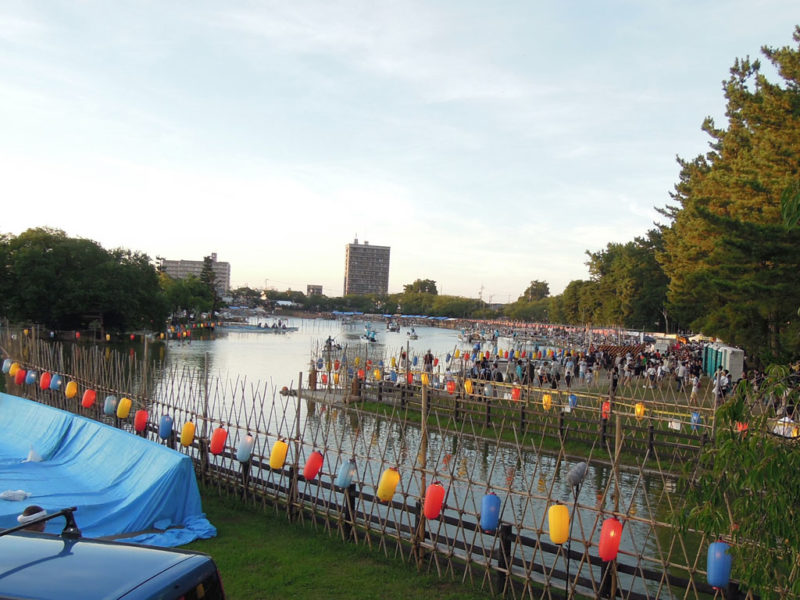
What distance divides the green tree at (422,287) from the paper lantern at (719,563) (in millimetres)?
133562

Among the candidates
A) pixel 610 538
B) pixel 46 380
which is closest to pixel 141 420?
pixel 46 380

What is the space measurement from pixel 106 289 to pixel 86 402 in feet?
90.1

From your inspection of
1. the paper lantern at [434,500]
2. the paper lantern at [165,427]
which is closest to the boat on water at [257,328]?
the paper lantern at [165,427]

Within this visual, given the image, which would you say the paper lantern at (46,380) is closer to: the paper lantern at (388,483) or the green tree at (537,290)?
the paper lantern at (388,483)

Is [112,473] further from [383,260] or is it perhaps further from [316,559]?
[383,260]

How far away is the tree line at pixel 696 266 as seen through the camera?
47.4ft

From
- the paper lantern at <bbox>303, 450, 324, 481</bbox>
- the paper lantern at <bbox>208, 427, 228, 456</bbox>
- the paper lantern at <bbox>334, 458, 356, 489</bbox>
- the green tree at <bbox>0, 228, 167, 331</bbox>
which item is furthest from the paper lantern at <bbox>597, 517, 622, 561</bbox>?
the green tree at <bbox>0, 228, 167, 331</bbox>

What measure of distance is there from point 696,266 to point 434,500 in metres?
21.2

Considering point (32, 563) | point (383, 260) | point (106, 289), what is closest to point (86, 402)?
point (32, 563)

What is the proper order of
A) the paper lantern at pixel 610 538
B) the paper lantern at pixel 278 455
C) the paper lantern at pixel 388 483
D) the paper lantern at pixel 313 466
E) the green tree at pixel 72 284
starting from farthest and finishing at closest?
the green tree at pixel 72 284
the paper lantern at pixel 278 455
the paper lantern at pixel 313 466
the paper lantern at pixel 388 483
the paper lantern at pixel 610 538

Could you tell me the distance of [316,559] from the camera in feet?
22.7

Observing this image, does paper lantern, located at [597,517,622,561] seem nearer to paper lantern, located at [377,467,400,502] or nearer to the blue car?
paper lantern, located at [377,467,400,502]

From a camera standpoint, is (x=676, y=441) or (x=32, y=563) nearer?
(x=32, y=563)

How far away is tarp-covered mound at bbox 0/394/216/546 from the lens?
7.11 m
